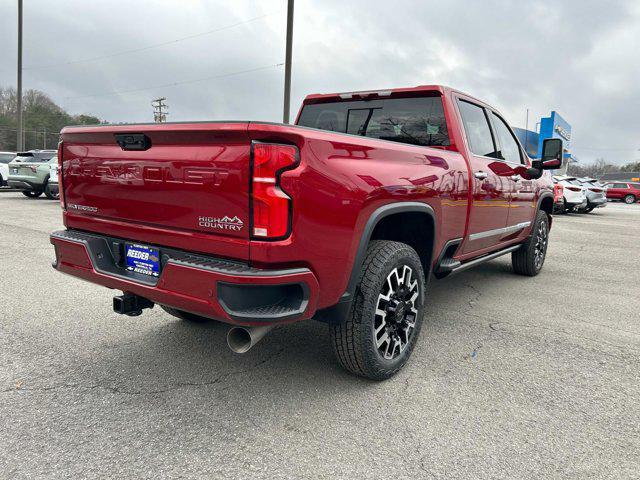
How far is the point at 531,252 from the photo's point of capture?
5.85 m

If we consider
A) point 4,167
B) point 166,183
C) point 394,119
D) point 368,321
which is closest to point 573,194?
point 394,119

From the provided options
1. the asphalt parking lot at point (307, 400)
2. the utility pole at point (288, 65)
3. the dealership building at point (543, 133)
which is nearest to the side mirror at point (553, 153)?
the asphalt parking lot at point (307, 400)

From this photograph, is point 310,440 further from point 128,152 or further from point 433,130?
point 433,130

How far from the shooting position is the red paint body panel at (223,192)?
219 centimetres

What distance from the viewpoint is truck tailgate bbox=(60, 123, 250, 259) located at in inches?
86.7

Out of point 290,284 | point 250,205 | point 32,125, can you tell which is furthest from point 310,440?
point 32,125

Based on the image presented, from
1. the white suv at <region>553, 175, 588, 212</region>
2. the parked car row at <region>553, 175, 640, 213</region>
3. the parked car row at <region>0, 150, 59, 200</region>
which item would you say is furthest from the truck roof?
the white suv at <region>553, 175, 588, 212</region>

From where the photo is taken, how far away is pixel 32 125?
5959 cm

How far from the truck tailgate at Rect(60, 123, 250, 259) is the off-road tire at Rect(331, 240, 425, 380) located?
0.81 m

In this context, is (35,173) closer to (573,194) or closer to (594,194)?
(573,194)

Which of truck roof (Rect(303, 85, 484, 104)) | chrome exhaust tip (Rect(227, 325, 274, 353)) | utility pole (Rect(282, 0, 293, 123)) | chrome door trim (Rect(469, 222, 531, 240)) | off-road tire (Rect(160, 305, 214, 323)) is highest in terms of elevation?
utility pole (Rect(282, 0, 293, 123))

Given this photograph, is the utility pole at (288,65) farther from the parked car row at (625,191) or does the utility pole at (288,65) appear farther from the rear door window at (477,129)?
the parked car row at (625,191)

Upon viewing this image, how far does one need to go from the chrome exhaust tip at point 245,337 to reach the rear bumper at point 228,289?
143 millimetres

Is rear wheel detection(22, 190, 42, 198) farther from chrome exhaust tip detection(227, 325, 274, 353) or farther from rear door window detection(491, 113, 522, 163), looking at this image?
chrome exhaust tip detection(227, 325, 274, 353)
